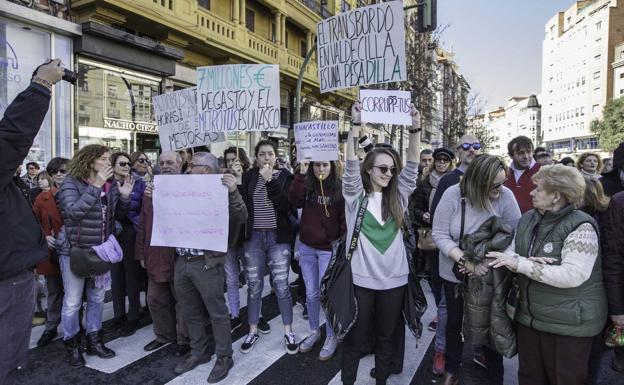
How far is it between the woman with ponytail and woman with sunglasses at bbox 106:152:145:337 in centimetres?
181

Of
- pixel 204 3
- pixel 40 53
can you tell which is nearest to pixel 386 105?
pixel 40 53

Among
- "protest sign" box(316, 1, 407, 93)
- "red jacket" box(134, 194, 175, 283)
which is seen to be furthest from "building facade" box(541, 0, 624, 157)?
"red jacket" box(134, 194, 175, 283)

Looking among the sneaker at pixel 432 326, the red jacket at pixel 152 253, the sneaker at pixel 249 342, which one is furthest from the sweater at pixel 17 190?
the sneaker at pixel 432 326

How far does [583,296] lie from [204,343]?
3.05m

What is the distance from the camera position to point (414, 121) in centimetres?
354

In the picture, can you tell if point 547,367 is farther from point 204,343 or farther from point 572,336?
point 204,343

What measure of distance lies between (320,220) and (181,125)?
7.02 ft

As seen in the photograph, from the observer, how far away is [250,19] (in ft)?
54.4

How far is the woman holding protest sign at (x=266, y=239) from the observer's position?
4.19m

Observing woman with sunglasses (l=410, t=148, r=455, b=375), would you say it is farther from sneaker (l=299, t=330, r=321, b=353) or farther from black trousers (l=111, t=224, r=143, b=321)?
black trousers (l=111, t=224, r=143, b=321)

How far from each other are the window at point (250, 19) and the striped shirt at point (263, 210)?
13.7 meters

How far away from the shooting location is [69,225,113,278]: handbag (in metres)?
3.72

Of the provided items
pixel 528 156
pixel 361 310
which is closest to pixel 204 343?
pixel 361 310

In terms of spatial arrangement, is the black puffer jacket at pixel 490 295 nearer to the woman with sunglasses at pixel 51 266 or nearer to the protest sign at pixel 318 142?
the protest sign at pixel 318 142
